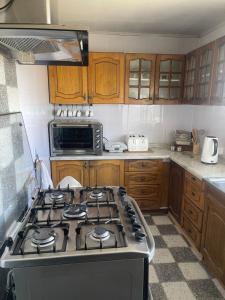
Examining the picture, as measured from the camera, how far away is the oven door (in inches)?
105

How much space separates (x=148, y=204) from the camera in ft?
9.69

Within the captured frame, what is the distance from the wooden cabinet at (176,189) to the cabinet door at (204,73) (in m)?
0.80

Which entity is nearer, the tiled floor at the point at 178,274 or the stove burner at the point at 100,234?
Answer: the stove burner at the point at 100,234

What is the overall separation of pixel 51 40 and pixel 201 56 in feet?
6.40

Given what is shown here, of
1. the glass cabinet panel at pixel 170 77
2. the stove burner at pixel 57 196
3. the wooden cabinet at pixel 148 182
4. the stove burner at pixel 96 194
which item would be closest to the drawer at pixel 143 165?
the wooden cabinet at pixel 148 182

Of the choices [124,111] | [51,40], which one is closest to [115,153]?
[124,111]

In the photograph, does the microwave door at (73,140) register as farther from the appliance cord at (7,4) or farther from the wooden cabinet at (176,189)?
the appliance cord at (7,4)

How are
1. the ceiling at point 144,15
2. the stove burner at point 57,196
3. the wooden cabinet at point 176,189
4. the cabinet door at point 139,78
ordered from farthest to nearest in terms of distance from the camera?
the cabinet door at point 139,78 < the wooden cabinet at point 176,189 < the ceiling at point 144,15 < the stove burner at point 57,196

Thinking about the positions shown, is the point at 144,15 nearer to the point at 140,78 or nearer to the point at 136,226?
the point at 140,78

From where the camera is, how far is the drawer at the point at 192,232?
7.01ft

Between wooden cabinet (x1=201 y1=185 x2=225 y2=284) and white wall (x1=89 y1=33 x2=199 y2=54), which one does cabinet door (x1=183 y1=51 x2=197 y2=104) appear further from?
wooden cabinet (x1=201 y1=185 x2=225 y2=284)

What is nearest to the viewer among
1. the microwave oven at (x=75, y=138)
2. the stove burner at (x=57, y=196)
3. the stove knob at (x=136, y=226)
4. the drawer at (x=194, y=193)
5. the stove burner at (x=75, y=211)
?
the stove knob at (x=136, y=226)

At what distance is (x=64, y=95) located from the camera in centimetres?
272

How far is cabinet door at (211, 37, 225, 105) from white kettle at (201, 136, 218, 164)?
372 mm
